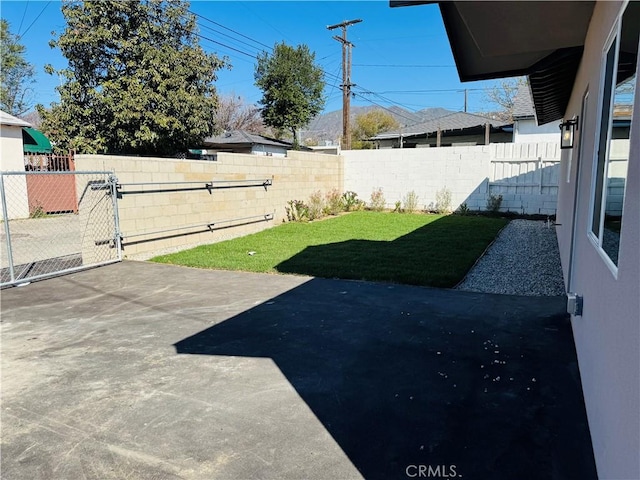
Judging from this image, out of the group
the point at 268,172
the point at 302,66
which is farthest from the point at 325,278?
the point at 302,66

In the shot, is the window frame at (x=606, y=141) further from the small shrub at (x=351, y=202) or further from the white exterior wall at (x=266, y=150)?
the white exterior wall at (x=266, y=150)

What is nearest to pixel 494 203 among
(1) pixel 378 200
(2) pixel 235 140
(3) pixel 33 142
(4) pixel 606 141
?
(1) pixel 378 200

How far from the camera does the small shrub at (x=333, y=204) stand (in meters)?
13.9

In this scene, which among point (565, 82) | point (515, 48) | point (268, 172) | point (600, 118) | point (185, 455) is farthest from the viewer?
point (268, 172)

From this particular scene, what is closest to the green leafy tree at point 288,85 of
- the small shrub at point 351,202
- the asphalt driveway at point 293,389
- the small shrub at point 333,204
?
the small shrub at point 351,202

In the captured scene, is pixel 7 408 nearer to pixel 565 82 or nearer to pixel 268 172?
pixel 565 82

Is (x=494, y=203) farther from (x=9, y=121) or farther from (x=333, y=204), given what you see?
(x=9, y=121)

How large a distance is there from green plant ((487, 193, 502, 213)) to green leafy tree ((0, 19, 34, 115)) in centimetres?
2566

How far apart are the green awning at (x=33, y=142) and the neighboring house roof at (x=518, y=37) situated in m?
15.6

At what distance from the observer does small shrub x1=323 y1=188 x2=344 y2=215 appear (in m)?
13.9

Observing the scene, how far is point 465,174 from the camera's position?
13.7 m

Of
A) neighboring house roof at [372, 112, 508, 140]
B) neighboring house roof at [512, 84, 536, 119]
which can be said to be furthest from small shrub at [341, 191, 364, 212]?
neighboring house roof at [372, 112, 508, 140]

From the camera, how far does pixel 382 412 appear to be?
2699 millimetres

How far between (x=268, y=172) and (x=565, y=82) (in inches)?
280
